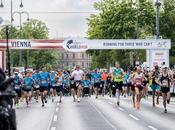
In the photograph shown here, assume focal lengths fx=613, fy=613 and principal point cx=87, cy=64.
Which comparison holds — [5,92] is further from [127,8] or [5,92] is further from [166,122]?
[127,8]

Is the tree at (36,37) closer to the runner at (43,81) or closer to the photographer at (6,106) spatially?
the runner at (43,81)

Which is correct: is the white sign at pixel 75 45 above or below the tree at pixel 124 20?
below

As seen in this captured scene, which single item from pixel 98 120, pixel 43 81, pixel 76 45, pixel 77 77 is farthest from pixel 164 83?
pixel 76 45

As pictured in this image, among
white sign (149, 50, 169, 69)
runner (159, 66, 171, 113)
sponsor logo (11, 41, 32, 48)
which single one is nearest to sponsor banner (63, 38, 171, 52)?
white sign (149, 50, 169, 69)

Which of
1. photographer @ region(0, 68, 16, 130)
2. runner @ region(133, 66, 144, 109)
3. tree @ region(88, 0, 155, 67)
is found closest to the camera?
photographer @ region(0, 68, 16, 130)

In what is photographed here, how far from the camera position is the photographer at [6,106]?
27.8ft

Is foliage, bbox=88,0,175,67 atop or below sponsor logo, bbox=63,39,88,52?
atop

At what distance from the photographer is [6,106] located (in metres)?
8.82

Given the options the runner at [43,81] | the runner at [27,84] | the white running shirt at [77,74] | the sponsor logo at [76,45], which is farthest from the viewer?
the sponsor logo at [76,45]

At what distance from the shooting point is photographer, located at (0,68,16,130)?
27.8 ft

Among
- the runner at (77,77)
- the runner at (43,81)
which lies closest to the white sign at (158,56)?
the runner at (77,77)

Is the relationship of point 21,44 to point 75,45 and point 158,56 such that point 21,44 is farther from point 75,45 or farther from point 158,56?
point 158,56

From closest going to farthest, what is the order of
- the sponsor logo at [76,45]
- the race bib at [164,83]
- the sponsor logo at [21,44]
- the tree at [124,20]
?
the race bib at [164,83]
the sponsor logo at [76,45]
the sponsor logo at [21,44]
the tree at [124,20]

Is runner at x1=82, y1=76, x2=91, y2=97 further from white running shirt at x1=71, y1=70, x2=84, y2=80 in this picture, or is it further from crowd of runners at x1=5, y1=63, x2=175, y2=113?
white running shirt at x1=71, y1=70, x2=84, y2=80
